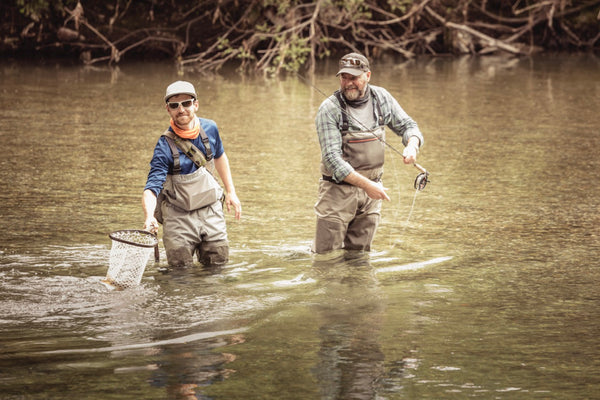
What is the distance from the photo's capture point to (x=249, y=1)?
71.6 feet

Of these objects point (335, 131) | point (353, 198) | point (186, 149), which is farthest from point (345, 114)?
point (186, 149)

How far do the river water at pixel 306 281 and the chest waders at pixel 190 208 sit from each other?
0.57ft

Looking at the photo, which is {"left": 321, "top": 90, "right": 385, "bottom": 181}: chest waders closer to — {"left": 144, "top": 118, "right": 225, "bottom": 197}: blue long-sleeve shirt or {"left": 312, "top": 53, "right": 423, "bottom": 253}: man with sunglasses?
{"left": 312, "top": 53, "right": 423, "bottom": 253}: man with sunglasses

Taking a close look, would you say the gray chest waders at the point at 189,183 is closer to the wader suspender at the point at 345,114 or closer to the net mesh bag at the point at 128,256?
the net mesh bag at the point at 128,256

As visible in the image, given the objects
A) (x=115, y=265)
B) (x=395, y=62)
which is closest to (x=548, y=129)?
(x=115, y=265)

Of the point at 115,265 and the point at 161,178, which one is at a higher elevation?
the point at 161,178

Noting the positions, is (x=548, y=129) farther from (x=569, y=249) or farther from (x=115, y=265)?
(x=115, y=265)

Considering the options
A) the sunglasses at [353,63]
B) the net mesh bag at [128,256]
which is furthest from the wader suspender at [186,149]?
the sunglasses at [353,63]

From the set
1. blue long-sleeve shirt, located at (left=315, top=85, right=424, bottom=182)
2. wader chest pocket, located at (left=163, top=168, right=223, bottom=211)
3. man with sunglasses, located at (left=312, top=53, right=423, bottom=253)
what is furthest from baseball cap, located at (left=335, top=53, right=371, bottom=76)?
wader chest pocket, located at (left=163, top=168, right=223, bottom=211)

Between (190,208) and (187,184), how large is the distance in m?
0.14

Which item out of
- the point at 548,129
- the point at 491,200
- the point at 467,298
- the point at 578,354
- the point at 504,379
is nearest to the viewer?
the point at 504,379

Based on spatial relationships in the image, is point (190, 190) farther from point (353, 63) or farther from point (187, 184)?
point (353, 63)

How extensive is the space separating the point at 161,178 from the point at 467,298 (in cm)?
186

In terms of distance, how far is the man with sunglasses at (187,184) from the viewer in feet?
18.0
